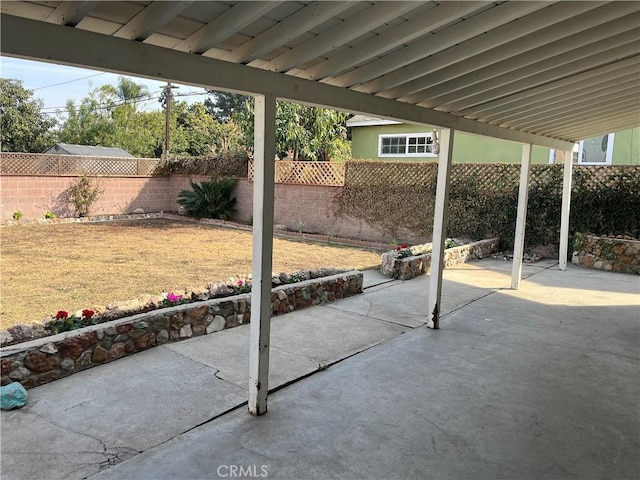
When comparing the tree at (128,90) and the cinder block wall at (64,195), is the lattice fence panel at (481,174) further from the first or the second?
the tree at (128,90)

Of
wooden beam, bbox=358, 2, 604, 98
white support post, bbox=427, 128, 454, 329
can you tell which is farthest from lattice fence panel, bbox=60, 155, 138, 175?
wooden beam, bbox=358, 2, 604, 98

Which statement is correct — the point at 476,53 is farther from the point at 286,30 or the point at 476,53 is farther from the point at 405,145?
the point at 405,145

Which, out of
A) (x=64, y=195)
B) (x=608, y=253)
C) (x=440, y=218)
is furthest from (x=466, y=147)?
(x=64, y=195)

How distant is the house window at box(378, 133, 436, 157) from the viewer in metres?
13.9

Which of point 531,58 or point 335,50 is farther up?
point 531,58

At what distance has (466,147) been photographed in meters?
13.4

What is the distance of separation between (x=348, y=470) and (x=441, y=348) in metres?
2.21

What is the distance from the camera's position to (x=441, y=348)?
14.6 feet

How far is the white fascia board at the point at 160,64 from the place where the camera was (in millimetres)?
1899

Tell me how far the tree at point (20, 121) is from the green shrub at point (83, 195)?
16.1 meters

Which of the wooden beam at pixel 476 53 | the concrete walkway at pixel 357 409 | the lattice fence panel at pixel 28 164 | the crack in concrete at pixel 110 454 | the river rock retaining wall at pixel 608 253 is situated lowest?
the crack in concrete at pixel 110 454

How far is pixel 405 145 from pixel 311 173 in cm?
326

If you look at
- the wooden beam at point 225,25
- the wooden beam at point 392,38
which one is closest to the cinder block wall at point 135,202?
the wooden beam at point 392,38

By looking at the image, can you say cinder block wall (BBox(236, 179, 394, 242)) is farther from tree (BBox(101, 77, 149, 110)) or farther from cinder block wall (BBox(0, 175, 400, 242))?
tree (BBox(101, 77, 149, 110))
